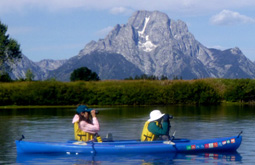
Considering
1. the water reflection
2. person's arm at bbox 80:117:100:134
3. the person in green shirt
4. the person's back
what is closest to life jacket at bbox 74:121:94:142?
the person's back

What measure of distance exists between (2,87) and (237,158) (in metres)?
52.1

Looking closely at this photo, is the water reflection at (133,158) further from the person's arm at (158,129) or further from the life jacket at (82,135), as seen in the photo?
the person's arm at (158,129)

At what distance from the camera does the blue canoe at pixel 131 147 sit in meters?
21.9

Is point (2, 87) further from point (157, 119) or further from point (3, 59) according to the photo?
point (157, 119)

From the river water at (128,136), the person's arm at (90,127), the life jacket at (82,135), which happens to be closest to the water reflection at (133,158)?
the river water at (128,136)

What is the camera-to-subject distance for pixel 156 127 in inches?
859

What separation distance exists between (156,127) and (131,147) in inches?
53.6

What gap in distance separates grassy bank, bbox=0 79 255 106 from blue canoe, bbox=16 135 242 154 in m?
46.8

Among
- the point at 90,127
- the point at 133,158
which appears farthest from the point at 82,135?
the point at 133,158

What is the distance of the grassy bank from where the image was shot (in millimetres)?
68938

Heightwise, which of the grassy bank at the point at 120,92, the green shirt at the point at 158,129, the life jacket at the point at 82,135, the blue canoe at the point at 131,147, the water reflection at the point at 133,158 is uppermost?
the grassy bank at the point at 120,92

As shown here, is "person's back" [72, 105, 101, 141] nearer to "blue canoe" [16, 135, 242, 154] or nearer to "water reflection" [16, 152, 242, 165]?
"blue canoe" [16, 135, 242, 154]

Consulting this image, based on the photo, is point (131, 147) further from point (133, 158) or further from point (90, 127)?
point (90, 127)

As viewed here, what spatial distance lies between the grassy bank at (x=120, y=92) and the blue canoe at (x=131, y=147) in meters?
46.8
